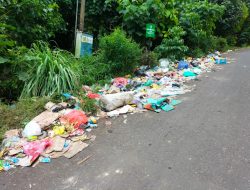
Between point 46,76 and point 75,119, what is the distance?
1470mm

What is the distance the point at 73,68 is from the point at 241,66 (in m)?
4.96

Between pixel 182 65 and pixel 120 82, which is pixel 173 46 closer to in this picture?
pixel 182 65

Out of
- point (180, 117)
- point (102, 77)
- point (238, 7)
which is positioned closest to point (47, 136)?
point (180, 117)

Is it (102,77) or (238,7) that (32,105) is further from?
(238,7)

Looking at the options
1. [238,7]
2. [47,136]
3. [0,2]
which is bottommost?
[47,136]

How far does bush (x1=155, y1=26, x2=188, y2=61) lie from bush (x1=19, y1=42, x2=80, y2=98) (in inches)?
127

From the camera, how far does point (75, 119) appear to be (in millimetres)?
3715

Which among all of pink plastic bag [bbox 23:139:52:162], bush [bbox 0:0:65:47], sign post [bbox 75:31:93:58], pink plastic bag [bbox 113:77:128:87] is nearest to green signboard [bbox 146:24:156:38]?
sign post [bbox 75:31:93:58]

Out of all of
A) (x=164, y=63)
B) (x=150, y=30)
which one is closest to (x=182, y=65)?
(x=164, y=63)

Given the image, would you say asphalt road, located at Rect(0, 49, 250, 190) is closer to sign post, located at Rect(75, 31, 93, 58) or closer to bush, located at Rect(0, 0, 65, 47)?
sign post, located at Rect(75, 31, 93, 58)

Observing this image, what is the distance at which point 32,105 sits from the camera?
404 centimetres

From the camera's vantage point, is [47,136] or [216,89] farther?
[216,89]

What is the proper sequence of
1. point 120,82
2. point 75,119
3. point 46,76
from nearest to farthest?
point 75,119, point 46,76, point 120,82

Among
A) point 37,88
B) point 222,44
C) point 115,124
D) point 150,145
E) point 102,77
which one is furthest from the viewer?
point 222,44
